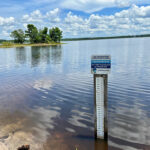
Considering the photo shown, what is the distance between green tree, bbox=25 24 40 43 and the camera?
115 meters

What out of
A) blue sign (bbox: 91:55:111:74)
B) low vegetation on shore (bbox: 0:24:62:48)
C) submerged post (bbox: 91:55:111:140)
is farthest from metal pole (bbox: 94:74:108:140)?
low vegetation on shore (bbox: 0:24:62:48)

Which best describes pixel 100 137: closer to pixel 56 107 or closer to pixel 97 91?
pixel 97 91

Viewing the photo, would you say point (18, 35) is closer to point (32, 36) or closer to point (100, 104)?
point (32, 36)

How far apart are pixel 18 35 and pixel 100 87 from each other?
11962 centimetres

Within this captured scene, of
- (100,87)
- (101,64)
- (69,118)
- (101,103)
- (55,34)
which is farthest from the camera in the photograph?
(55,34)

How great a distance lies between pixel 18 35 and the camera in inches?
4449

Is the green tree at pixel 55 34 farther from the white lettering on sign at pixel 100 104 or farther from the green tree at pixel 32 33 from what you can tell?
the white lettering on sign at pixel 100 104

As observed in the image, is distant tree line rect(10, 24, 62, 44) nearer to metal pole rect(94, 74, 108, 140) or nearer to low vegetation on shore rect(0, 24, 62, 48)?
low vegetation on shore rect(0, 24, 62, 48)

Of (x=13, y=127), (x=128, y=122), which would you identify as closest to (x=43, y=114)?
(x=13, y=127)

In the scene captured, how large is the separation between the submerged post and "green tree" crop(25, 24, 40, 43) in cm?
11722

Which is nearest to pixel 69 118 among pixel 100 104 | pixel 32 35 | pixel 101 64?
pixel 100 104

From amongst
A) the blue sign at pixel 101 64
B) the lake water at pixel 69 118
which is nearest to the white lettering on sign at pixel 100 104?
the blue sign at pixel 101 64

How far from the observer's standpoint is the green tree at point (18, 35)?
11256cm

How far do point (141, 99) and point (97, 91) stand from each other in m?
4.53
